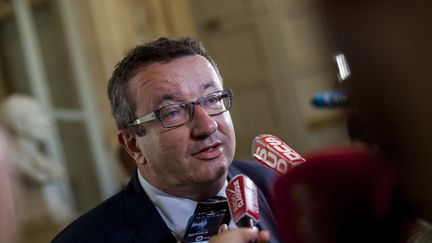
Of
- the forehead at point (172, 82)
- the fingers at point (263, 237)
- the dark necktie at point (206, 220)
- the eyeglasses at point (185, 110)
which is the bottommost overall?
the dark necktie at point (206, 220)

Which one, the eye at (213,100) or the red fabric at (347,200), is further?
the eye at (213,100)

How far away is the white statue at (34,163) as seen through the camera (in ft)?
11.9

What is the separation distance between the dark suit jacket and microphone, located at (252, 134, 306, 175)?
14 centimetres

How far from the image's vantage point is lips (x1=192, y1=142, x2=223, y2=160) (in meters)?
1.44

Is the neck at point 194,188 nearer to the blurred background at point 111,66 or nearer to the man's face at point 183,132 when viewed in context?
the man's face at point 183,132

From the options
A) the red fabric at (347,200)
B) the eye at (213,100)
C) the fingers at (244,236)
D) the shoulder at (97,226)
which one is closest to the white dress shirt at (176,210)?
the shoulder at (97,226)

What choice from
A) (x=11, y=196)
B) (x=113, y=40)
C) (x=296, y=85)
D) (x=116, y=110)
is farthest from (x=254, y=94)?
(x=11, y=196)

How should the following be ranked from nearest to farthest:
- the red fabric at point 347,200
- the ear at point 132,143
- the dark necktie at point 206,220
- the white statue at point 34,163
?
the red fabric at point 347,200
the dark necktie at point 206,220
the ear at point 132,143
the white statue at point 34,163

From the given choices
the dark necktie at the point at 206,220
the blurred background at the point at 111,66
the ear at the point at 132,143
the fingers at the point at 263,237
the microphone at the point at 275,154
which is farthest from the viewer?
the blurred background at the point at 111,66

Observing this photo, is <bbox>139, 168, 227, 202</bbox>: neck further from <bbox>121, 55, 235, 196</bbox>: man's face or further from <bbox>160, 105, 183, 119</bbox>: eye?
<bbox>160, 105, 183, 119</bbox>: eye

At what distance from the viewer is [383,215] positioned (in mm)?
705

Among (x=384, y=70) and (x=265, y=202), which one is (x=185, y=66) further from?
(x=384, y=70)

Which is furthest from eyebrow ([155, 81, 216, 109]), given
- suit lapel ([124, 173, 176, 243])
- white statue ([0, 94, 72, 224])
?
white statue ([0, 94, 72, 224])

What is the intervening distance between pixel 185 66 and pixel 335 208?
33.5 inches
